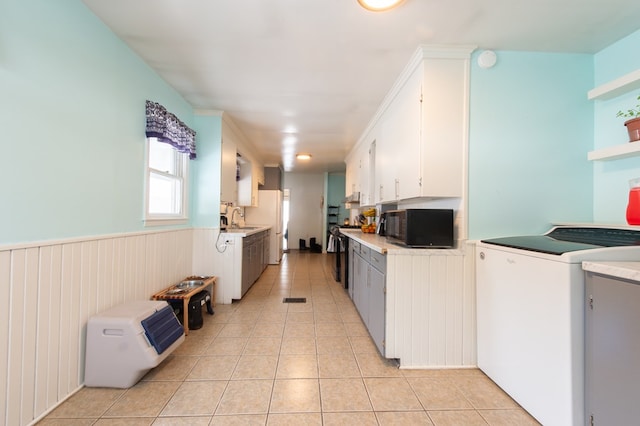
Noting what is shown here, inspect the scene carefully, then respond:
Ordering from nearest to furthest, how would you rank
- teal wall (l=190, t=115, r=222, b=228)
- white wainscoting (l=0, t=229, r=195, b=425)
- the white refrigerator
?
white wainscoting (l=0, t=229, r=195, b=425) < teal wall (l=190, t=115, r=222, b=228) < the white refrigerator

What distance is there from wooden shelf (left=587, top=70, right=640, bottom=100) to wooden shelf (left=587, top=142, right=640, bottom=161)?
16.3 inches

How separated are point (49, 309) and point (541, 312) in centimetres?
289

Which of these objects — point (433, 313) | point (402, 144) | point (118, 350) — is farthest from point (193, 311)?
point (402, 144)

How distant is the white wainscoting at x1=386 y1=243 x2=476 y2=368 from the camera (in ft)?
7.01

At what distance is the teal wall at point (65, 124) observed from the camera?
4.56ft

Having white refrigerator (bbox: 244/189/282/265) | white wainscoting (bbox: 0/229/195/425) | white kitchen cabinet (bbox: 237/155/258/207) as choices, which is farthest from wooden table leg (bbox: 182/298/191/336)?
white refrigerator (bbox: 244/189/282/265)

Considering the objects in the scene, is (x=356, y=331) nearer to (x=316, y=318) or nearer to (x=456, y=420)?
(x=316, y=318)

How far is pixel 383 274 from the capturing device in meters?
2.25

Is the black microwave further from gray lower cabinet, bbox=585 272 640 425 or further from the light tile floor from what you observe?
the light tile floor

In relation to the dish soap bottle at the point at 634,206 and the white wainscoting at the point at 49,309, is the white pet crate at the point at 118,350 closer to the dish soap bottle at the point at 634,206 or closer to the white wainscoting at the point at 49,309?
the white wainscoting at the point at 49,309

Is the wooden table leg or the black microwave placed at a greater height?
the black microwave

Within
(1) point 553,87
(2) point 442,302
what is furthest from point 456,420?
(1) point 553,87

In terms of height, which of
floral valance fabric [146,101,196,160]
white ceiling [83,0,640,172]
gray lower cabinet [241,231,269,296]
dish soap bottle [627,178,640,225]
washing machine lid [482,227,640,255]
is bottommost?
gray lower cabinet [241,231,269,296]

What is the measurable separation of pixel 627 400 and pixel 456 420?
2.60 ft
